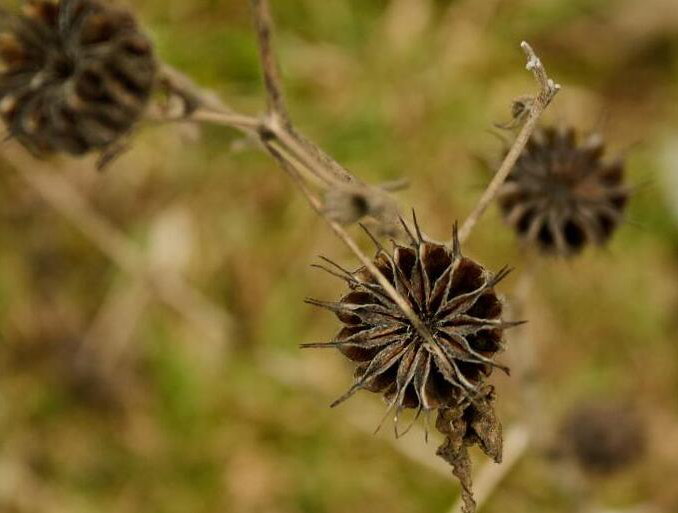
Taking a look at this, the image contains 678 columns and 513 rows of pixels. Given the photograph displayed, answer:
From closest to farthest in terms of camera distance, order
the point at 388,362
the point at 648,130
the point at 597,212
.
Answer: the point at 388,362 < the point at 597,212 < the point at 648,130

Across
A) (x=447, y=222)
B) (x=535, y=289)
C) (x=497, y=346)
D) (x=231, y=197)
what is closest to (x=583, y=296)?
(x=535, y=289)

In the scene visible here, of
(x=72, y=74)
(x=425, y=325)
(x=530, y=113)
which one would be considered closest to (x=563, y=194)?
(x=530, y=113)

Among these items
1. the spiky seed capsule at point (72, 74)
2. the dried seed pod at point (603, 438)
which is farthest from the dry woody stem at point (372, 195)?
the dried seed pod at point (603, 438)

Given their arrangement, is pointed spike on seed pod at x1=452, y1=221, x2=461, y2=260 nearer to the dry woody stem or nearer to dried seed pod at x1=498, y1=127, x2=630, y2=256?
the dry woody stem

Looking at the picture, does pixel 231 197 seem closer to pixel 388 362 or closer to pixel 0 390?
pixel 0 390

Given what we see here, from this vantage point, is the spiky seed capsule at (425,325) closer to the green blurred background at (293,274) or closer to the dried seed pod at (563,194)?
the dried seed pod at (563,194)
